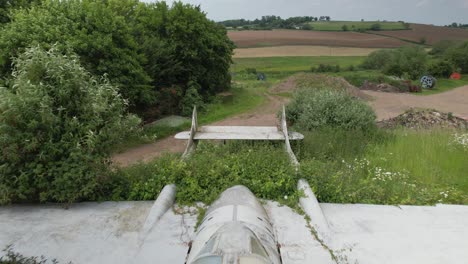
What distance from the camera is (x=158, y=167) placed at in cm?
816

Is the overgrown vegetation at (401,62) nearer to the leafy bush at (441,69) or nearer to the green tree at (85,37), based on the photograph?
the leafy bush at (441,69)

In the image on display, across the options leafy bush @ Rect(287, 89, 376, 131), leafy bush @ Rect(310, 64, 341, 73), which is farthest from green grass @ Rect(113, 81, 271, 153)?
leafy bush @ Rect(310, 64, 341, 73)

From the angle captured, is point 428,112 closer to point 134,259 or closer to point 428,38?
point 134,259

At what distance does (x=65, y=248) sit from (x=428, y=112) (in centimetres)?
1727

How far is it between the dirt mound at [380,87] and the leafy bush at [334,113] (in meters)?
21.1

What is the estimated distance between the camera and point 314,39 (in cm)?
5078

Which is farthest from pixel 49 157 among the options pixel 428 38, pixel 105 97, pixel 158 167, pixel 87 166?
pixel 428 38

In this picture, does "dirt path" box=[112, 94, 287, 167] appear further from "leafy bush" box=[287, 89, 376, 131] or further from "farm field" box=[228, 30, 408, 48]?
"farm field" box=[228, 30, 408, 48]

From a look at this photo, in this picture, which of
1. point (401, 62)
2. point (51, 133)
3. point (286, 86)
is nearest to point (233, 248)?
point (51, 133)

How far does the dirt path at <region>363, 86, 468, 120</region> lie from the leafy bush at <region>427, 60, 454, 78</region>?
9.08 m

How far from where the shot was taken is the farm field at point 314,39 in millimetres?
49531

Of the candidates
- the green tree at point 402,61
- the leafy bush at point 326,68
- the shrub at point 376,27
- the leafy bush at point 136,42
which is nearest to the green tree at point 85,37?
the leafy bush at point 136,42

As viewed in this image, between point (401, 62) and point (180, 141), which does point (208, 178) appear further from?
point (401, 62)

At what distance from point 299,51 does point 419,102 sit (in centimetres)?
2256
